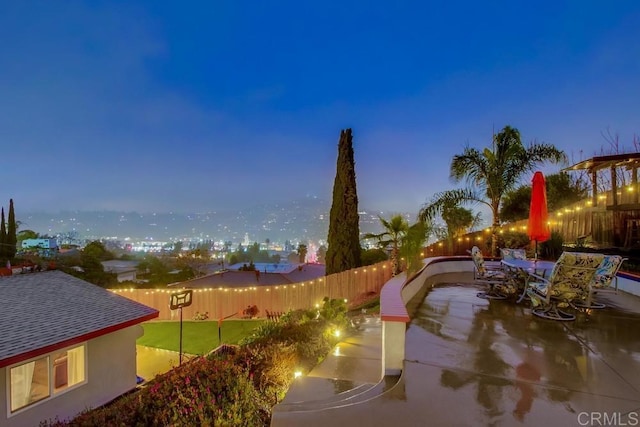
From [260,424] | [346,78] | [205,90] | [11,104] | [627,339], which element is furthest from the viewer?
[205,90]

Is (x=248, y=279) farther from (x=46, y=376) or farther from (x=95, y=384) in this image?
(x=46, y=376)

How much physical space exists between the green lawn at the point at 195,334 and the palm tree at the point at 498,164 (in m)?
10.2

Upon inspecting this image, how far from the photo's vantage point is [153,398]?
136 inches

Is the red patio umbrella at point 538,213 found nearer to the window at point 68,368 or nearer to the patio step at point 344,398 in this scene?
the patio step at point 344,398

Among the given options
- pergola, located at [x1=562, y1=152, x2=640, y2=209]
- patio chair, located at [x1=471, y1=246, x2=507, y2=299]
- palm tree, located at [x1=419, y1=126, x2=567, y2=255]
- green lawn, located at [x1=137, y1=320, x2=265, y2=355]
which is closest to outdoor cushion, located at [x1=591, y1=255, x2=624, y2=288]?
patio chair, located at [x1=471, y1=246, x2=507, y2=299]

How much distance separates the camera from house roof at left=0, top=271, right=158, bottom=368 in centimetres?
693

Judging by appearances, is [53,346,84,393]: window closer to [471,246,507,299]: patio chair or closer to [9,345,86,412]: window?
[9,345,86,412]: window

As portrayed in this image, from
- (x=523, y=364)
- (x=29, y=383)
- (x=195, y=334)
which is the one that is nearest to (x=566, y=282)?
(x=523, y=364)

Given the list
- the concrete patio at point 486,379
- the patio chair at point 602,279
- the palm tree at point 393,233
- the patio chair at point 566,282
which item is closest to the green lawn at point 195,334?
the palm tree at point 393,233

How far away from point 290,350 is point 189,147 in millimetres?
76948

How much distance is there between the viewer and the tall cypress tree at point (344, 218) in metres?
15.3

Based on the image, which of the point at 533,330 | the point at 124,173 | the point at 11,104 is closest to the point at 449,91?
the point at 533,330

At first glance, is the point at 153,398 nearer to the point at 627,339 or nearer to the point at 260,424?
the point at 260,424

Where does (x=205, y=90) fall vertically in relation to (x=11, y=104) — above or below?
above
